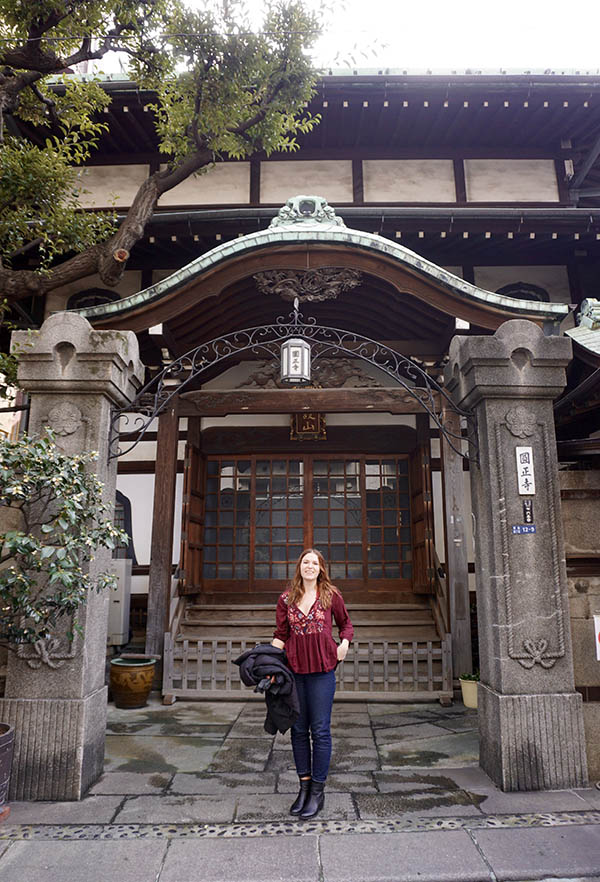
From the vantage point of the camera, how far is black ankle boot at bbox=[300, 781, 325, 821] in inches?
161

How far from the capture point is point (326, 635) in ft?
13.7

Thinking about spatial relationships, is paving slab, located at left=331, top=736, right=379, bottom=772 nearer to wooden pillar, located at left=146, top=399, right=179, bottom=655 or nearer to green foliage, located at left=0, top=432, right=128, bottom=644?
green foliage, located at left=0, top=432, right=128, bottom=644

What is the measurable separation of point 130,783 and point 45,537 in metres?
2.19

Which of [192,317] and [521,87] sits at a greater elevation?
[521,87]

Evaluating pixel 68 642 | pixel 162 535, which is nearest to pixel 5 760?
pixel 68 642

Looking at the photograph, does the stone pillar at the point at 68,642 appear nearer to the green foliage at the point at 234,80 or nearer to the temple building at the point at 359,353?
the temple building at the point at 359,353

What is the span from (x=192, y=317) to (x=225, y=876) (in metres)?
5.92

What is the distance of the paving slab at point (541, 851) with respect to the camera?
3.38 m

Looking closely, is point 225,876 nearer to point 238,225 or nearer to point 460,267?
point 238,225

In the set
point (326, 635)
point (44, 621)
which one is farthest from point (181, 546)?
point (326, 635)

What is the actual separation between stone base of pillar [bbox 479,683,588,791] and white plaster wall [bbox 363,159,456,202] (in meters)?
8.63

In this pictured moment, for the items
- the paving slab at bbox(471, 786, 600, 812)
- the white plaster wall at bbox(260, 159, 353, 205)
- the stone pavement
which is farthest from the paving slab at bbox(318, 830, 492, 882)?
the white plaster wall at bbox(260, 159, 353, 205)

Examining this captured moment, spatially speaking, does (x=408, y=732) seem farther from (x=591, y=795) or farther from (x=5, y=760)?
(x=5, y=760)

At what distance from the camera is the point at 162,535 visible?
8109 millimetres
